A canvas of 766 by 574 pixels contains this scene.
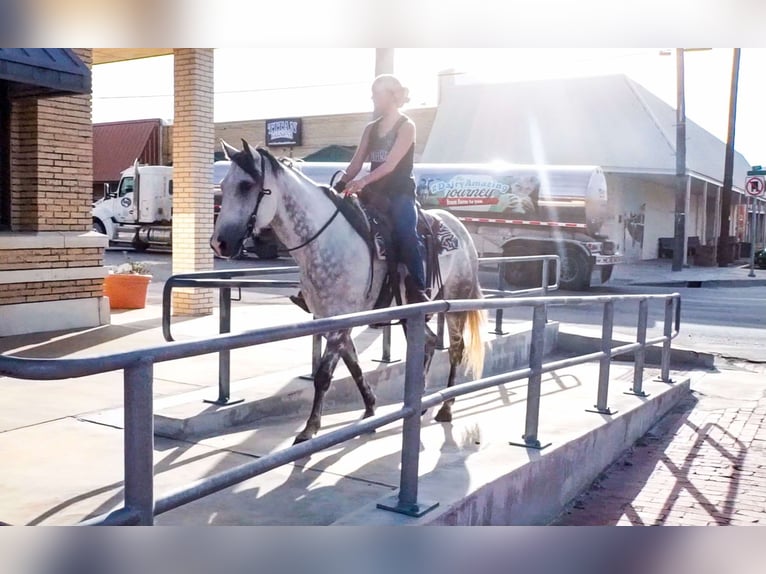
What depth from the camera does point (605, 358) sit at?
5922 millimetres

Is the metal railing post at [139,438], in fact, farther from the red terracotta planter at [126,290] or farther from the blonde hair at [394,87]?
the red terracotta planter at [126,290]

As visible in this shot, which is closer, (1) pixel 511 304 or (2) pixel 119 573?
(2) pixel 119 573

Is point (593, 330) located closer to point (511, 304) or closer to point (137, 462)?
point (511, 304)

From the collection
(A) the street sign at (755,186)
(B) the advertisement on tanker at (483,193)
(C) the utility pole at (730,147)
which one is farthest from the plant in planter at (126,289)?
(C) the utility pole at (730,147)

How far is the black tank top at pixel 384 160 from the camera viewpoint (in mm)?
5230

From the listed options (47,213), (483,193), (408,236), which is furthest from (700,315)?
(47,213)

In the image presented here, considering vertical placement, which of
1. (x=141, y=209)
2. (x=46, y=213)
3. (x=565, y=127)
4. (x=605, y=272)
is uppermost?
(x=565, y=127)

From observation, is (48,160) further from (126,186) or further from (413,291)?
(126,186)

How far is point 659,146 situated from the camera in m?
23.9

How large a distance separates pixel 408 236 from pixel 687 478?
2782 millimetres

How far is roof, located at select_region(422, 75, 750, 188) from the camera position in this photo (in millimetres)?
23219
